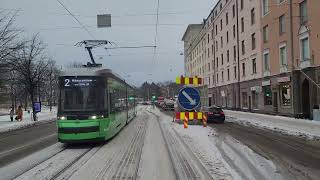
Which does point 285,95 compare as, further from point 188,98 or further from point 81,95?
point 81,95

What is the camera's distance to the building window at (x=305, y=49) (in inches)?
1268

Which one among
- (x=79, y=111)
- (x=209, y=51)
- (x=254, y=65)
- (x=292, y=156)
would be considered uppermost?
(x=209, y=51)

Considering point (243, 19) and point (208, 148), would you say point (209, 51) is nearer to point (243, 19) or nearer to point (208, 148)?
point (243, 19)

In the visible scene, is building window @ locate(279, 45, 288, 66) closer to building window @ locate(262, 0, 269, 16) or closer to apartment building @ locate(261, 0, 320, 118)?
apartment building @ locate(261, 0, 320, 118)

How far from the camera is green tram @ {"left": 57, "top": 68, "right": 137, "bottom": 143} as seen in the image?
16203mm

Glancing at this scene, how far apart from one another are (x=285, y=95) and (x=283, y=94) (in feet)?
1.57

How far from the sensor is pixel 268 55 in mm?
42188

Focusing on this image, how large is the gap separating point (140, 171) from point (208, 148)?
4951 mm

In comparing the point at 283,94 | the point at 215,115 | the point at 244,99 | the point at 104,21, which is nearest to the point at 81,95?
the point at 104,21

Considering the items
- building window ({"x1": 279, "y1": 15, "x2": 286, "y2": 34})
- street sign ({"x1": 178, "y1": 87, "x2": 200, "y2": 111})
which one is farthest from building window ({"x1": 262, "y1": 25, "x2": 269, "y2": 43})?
street sign ({"x1": 178, "y1": 87, "x2": 200, "y2": 111})

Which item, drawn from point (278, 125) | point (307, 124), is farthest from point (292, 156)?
point (278, 125)

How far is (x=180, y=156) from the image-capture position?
13.0 meters

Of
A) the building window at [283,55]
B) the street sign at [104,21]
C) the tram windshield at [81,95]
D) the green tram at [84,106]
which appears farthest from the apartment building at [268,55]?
the tram windshield at [81,95]

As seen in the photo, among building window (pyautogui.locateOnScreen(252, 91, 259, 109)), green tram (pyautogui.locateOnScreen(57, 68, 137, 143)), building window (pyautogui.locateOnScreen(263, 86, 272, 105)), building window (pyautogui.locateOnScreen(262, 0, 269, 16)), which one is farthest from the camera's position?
building window (pyautogui.locateOnScreen(252, 91, 259, 109))
